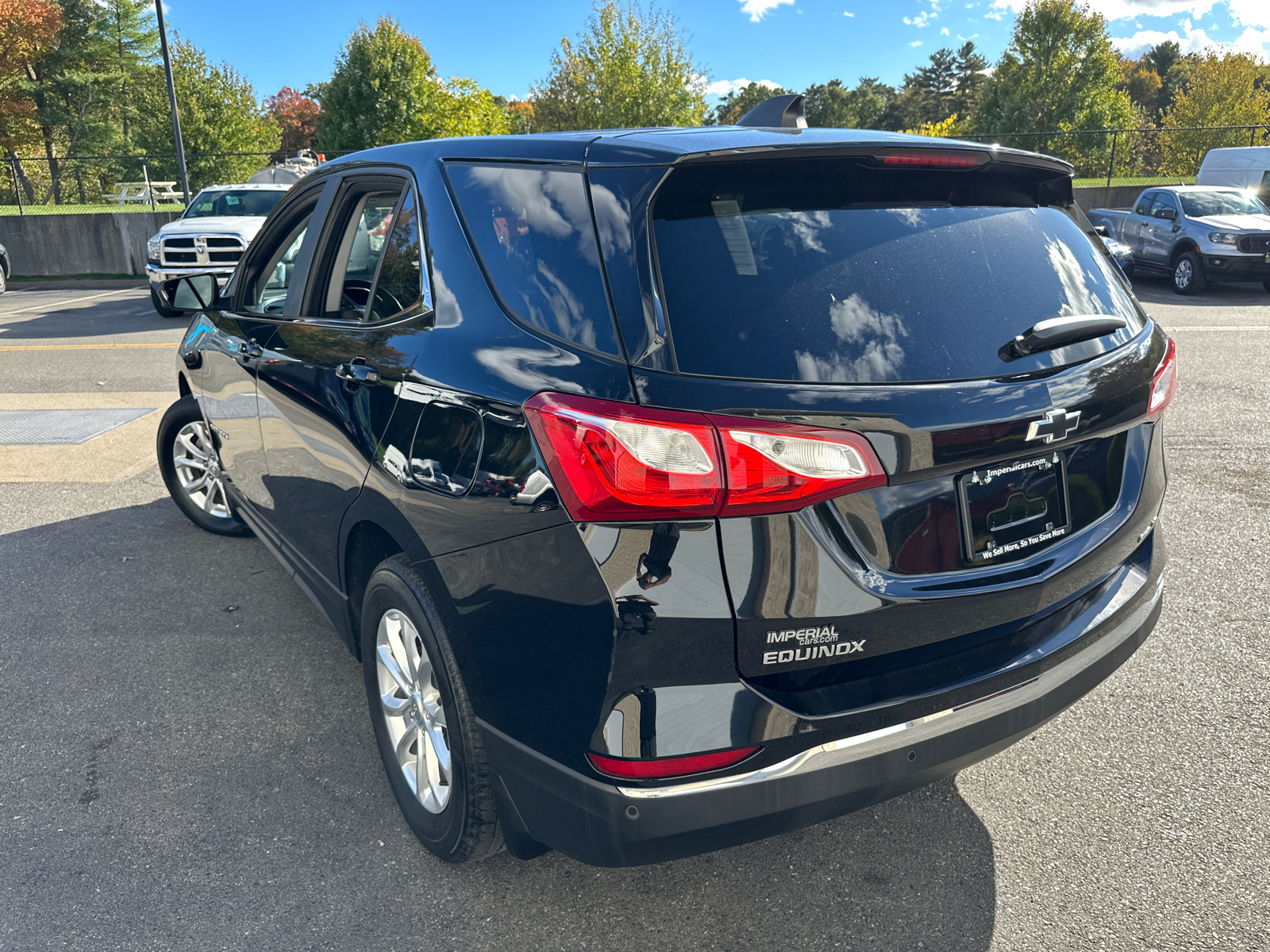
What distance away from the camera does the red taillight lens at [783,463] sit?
1.76 metres

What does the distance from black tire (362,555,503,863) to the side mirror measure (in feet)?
7.47

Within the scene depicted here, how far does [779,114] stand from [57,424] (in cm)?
709

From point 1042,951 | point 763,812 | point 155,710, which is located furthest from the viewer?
point 155,710

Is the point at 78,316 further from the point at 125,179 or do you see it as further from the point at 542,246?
the point at 125,179

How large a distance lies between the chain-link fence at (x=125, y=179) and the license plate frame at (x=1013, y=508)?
86.4ft

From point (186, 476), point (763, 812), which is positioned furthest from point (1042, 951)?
point (186, 476)

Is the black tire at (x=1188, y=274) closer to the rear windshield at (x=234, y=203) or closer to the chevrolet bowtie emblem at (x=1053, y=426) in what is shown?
the rear windshield at (x=234, y=203)

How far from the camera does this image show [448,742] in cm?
236

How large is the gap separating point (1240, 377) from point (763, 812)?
857 centimetres

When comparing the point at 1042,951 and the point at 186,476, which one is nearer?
the point at 1042,951

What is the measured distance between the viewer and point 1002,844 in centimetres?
260

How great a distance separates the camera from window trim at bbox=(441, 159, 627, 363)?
187 cm

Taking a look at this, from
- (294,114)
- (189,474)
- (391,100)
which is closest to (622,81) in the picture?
(391,100)

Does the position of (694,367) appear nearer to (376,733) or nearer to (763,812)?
(763,812)
